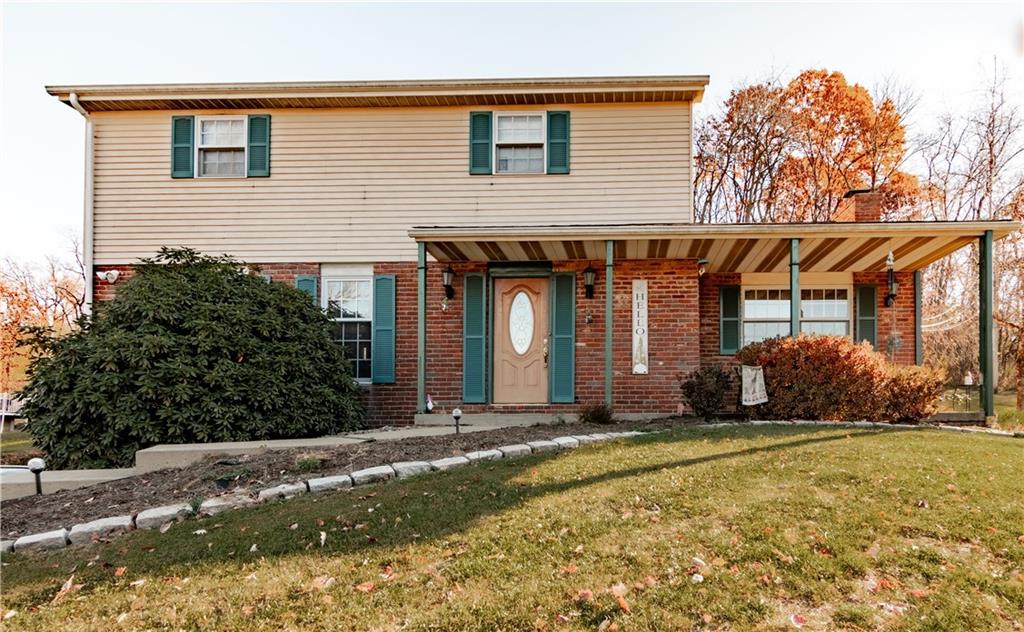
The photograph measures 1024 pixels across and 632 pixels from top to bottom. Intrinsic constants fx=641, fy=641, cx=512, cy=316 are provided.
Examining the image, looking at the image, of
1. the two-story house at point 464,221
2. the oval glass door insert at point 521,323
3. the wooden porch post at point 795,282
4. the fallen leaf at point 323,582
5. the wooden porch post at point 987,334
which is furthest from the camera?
the oval glass door insert at point 521,323

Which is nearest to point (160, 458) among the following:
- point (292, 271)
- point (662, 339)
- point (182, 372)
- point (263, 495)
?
point (182, 372)

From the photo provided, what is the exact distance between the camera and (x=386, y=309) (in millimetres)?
10258

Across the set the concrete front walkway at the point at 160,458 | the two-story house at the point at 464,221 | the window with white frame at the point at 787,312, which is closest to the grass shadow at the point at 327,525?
the concrete front walkway at the point at 160,458

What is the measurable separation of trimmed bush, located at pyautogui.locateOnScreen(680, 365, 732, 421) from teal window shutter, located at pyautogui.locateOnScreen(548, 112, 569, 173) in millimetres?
4005

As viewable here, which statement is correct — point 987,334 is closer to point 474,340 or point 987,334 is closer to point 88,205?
point 474,340

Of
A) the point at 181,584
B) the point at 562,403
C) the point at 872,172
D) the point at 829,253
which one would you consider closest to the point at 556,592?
the point at 181,584

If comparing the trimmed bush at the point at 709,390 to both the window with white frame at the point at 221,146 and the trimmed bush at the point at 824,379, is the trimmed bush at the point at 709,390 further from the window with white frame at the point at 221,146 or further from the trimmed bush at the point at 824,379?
the window with white frame at the point at 221,146

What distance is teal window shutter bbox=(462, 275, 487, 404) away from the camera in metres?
10.0

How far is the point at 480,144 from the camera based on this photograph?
10359mm

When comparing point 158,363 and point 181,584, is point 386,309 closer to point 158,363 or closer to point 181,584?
point 158,363

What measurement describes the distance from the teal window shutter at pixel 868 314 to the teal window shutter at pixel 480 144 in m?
6.63

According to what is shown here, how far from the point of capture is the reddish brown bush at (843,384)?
781cm

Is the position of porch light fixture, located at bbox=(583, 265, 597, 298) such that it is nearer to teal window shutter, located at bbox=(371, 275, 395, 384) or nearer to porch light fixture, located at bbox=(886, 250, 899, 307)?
teal window shutter, located at bbox=(371, 275, 395, 384)

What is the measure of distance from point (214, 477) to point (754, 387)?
20.4 ft
